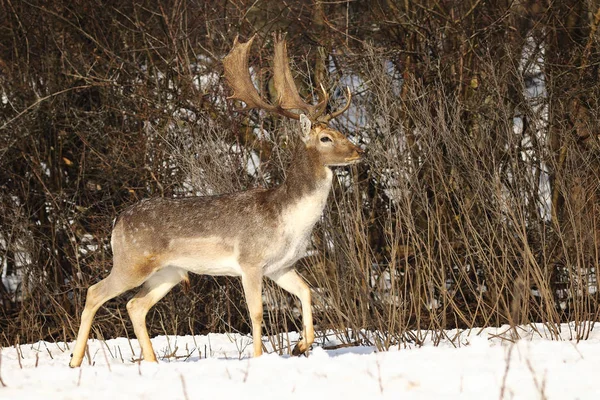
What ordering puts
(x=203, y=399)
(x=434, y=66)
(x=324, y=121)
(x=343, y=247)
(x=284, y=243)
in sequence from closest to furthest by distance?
(x=203, y=399) → (x=284, y=243) → (x=324, y=121) → (x=343, y=247) → (x=434, y=66)

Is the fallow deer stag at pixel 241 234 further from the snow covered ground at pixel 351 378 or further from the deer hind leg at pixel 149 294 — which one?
the snow covered ground at pixel 351 378

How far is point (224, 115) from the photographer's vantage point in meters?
11.6

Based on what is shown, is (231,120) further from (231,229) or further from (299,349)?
(299,349)

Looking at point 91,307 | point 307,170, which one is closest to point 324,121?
point 307,170

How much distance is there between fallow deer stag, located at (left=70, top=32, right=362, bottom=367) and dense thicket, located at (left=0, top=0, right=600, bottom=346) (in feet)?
7.92

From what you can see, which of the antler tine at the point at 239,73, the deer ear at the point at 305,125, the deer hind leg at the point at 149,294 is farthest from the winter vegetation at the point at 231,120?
the deer ear at the point at 305,125

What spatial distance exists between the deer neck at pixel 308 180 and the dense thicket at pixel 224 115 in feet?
8.31

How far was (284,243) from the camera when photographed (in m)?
6.72

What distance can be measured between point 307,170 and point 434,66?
172 inches

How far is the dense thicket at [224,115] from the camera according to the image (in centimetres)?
1038

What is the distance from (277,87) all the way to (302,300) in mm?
1810

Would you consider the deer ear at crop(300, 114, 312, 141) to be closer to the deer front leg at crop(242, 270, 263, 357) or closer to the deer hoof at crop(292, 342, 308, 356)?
the deer front leg at crop(242, 270, 263, 357)

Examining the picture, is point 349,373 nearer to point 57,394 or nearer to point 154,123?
point 57,394

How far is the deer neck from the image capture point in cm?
678
